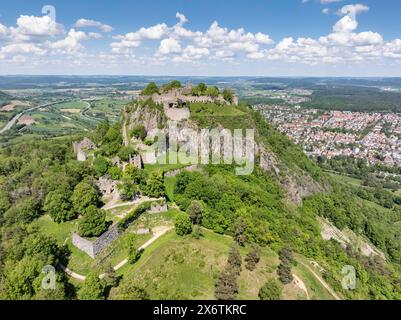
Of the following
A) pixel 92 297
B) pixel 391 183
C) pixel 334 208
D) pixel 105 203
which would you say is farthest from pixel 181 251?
pixel 391 183

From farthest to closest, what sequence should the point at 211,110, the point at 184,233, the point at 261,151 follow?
the point at 211,110
the point at 261,151
the point at 184,233

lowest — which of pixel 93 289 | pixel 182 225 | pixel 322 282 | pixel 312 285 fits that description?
pixel 322 282

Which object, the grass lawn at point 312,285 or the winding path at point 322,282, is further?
the winding path at point 322,282

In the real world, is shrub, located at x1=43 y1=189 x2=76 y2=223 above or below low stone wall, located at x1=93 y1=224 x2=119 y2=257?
above

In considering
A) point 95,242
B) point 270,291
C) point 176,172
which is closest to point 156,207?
point 95,242

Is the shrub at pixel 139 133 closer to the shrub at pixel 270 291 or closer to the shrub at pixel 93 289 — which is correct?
the shrub at pixel 93 289

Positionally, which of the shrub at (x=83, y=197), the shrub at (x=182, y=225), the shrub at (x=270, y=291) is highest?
the shrub at (x=83, y=197)

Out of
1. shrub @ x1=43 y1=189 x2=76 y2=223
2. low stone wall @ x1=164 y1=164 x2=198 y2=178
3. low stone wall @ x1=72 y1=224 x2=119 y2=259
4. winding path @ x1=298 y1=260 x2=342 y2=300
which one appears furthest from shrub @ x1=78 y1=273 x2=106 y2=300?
low stone wall @ x1=164 y1=164 x2=198 y2=178

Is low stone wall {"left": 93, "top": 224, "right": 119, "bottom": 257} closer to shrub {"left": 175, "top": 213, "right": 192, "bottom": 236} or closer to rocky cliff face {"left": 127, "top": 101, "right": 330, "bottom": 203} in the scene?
shrub {"left": 175, "top": 213, "right": 192, "bottom": 236}

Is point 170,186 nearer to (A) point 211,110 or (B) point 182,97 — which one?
(A) point 211,110

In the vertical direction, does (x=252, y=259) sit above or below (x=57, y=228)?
below

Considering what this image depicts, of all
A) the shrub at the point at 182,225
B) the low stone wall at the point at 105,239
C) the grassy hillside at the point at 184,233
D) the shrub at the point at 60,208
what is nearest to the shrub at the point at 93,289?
the grassy hillside at the point at 184,233
